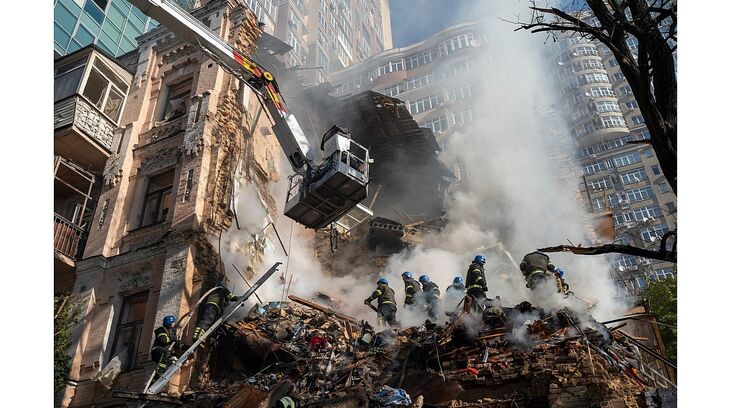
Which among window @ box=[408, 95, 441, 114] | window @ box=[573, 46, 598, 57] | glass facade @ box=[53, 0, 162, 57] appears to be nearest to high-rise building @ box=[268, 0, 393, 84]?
window @ box=[408, 95, 441, 114]

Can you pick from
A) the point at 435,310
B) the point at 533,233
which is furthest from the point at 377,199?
the point at 435,310

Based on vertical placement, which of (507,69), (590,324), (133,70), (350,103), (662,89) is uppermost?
(507,69)

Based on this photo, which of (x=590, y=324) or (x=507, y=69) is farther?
(x=507, y=69)

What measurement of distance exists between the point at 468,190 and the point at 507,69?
13.1m

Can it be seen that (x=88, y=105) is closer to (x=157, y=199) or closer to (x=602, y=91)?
(x=157, y=199)

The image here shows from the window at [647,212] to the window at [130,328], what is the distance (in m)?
47.3

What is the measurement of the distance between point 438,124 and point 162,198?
83.3ft

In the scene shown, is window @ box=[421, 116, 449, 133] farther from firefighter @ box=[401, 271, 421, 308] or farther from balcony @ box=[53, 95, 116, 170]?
firefighter @ box=[401, 271, 421, 308]

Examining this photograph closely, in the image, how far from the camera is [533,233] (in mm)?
22312

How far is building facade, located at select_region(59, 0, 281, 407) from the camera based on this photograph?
11898mm

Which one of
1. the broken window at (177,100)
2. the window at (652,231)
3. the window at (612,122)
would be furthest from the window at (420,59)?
the broken window at (177,100)

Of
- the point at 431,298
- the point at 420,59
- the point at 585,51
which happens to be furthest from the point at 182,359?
the point at 585,51

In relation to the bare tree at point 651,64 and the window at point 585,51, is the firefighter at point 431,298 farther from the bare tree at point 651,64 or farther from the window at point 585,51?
the window at point 585,51

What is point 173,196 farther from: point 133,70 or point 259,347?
point 133,70
